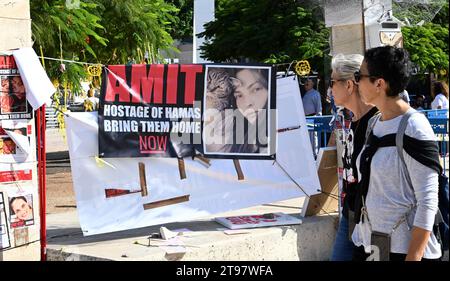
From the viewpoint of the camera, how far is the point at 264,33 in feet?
78.2

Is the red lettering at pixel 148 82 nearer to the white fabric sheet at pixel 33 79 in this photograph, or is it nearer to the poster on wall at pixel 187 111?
the poster on wall at pixel 187 111

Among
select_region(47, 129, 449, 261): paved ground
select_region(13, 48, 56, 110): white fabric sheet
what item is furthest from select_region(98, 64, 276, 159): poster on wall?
select_region(47, 129, 449, 261): paved ground

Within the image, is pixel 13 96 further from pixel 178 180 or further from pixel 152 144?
pixel 178 180

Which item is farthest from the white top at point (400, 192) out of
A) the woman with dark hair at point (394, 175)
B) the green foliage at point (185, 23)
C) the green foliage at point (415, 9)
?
the green foliage at point (185, 23)

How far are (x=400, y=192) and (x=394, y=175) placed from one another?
0.09 metres

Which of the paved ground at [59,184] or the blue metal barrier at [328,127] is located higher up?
the blue metal barrier at [328,127]

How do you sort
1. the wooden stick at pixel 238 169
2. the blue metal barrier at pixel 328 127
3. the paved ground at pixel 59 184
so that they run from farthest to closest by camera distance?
the blue metal barrier at pixel 328 127, the paved ground at pixel 59 184, the wooden stick at pixel 238 169

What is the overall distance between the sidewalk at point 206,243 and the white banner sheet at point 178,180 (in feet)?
0.64

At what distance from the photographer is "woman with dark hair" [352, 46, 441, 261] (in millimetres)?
3139

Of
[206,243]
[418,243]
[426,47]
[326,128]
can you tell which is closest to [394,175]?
[418,243]

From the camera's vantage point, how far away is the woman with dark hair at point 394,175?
314 centimetres
